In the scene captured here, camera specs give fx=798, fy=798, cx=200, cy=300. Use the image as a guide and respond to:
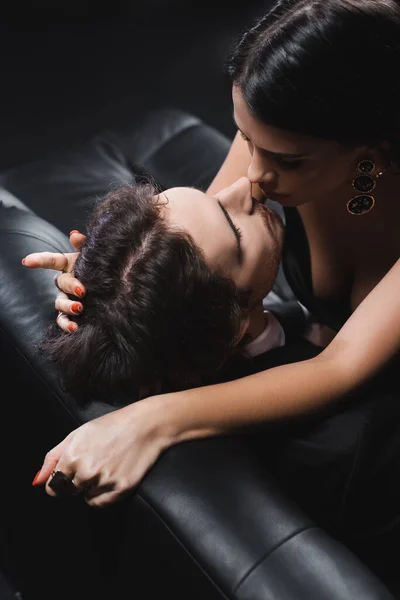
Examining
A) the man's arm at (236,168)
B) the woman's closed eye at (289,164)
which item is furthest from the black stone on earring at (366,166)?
the man's arm at (236,168)

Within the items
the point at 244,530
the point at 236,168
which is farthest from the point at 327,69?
the point at 244,530

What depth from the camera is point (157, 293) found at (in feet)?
3.50

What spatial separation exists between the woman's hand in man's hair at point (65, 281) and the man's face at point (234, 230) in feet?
0.54

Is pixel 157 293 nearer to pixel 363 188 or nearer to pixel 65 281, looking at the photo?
pixel 65 281

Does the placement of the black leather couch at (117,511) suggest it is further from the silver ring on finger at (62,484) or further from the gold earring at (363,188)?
the gold earring at (363,188)

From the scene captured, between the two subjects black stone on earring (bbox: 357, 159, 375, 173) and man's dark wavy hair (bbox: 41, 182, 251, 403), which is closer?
man's dark wavy hair (bbox: 41, 182, 251, 403)

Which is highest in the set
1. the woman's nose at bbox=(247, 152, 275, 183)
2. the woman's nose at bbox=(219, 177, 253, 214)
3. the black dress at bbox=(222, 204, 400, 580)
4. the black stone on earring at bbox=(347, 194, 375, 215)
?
the woman's nose at bbox=(247, 152, 275, 183)

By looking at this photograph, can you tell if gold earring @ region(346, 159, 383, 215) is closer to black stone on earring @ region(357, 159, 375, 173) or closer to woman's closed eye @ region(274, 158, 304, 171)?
black stone on earring @ region(357, 159, 375, 173)

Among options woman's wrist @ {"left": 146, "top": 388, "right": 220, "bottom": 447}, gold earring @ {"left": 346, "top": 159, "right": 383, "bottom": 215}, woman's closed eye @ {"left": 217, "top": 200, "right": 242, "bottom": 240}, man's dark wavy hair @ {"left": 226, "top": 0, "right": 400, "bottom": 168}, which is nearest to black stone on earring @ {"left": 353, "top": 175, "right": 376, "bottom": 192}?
gold earring @ {"left": 346, "top": 159, "right": 383, "bottom": 215}

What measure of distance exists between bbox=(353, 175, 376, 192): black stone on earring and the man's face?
0.14m

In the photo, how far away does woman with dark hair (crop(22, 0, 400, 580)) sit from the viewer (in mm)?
1063

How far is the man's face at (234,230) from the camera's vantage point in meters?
1.12

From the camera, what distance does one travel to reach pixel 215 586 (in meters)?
0.97

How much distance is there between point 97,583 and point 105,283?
0.53 metres
